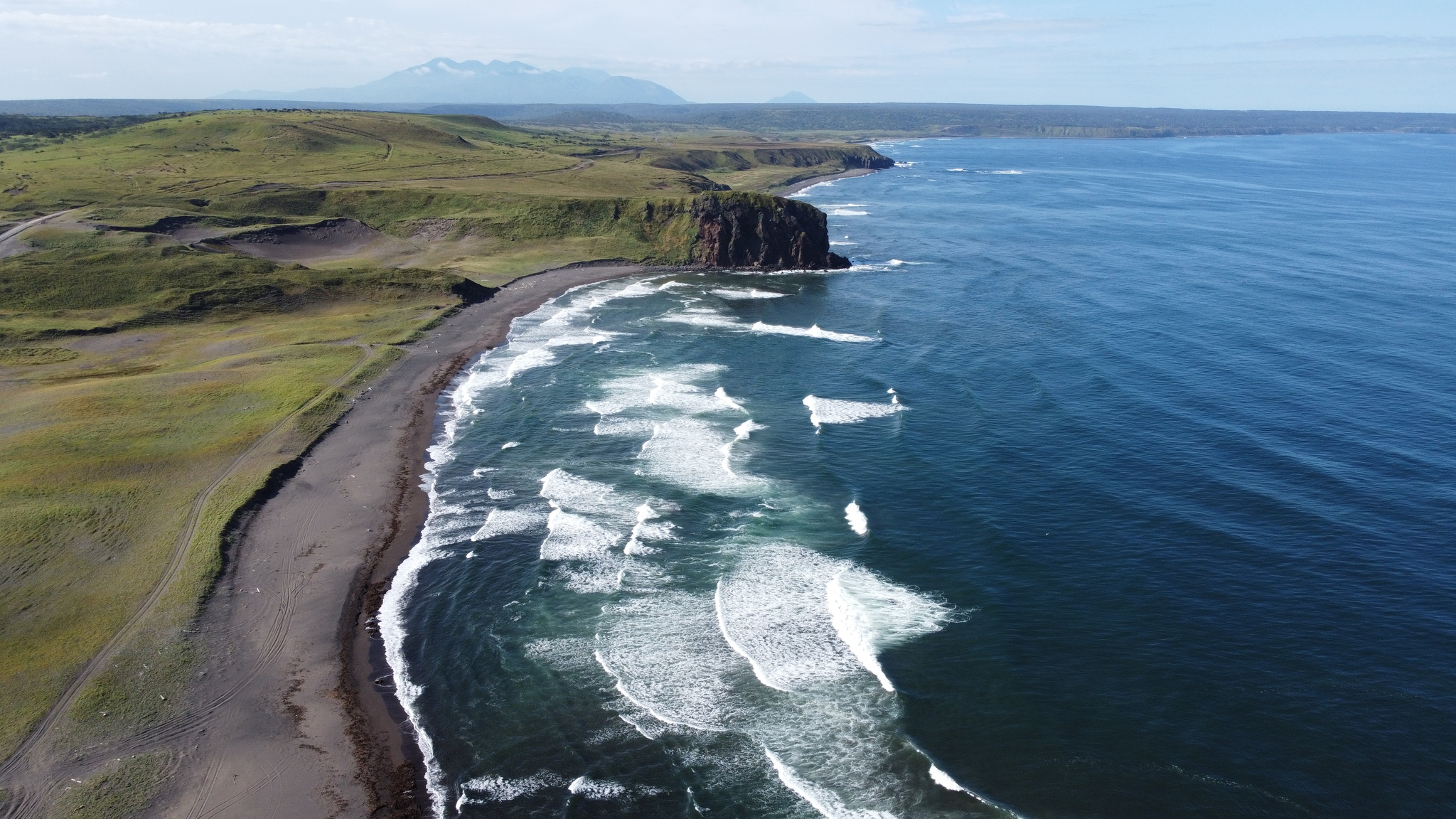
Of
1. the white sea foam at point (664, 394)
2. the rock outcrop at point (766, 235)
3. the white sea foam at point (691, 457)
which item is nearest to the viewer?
the white sea foam at point (691, 457)

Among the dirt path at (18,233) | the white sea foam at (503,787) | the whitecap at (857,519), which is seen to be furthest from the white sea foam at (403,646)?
the dirt path at (18,233)

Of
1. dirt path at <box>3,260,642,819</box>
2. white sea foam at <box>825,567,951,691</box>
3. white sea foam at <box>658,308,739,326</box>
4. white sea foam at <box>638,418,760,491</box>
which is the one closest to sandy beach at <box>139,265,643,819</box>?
dirt path at <box>3,260,642,819</box>

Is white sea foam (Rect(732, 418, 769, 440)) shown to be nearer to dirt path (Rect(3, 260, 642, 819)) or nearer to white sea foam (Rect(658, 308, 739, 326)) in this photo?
dirt path (Rect(3, 260, 642, 819))

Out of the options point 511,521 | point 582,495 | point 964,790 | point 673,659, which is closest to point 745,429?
point 582,495

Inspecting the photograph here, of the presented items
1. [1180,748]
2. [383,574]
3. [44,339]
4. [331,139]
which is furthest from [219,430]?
[331,139]

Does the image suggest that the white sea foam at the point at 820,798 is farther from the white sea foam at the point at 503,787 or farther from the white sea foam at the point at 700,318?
the white sea foam at the point at 700,318
